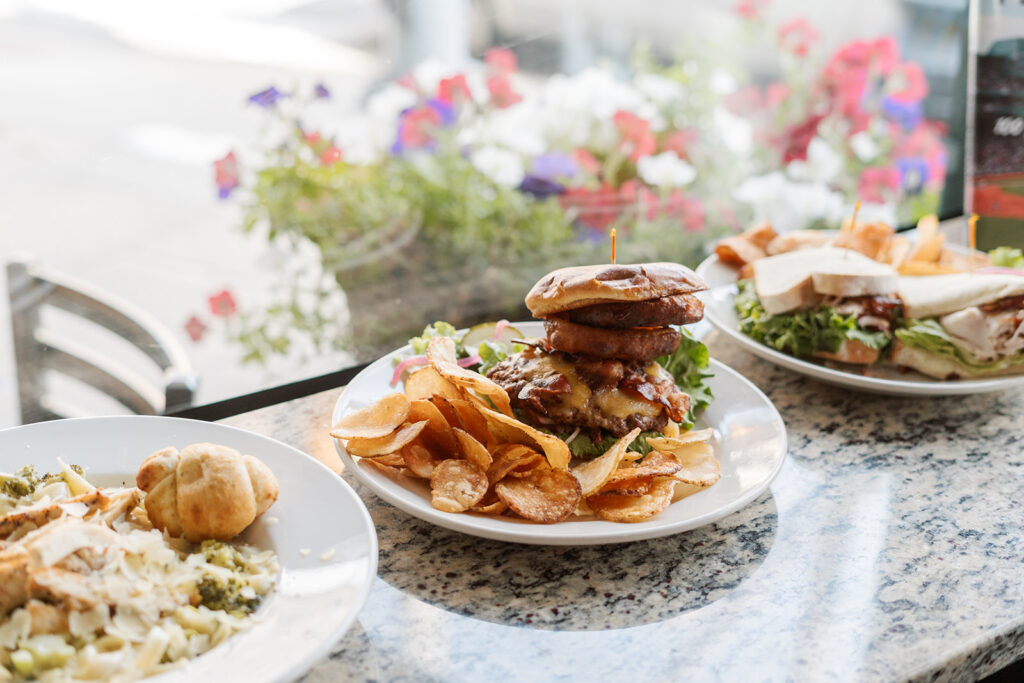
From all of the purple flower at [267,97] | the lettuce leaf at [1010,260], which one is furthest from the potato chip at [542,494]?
the purple flower at [267,97]

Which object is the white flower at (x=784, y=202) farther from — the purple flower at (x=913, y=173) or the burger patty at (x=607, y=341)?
the burger patty at (x=607, y=341)

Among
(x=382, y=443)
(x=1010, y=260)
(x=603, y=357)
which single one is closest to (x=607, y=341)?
(x=603, y=357)

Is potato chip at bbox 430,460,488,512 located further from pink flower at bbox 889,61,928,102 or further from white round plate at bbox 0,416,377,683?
pink flower at bbox 889,61,928,102

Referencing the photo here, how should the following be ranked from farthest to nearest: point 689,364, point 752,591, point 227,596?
1. point 689,364
2. point 752,591
3. point 227,596

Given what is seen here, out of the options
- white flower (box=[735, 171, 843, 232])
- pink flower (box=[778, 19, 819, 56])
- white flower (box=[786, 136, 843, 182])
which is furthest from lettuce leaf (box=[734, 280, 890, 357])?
pink flower (box=[778, 19, 819, 56])

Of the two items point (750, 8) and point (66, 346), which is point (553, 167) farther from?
point (66, 346)

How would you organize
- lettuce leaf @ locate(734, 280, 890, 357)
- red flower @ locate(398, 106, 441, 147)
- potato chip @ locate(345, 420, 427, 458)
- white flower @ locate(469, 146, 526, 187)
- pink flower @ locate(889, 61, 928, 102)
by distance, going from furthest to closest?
1. pink flower @ locate(889, 61, 928, 102)
2. white flower @ locate(469, 146, 526, 187)
3. red flower @ locate(398, 106, 441, 147)
4. lettuce leaf @ locate(734, 280, 890, 357)
5. potato chip @ locate(345, 420, 427, 458)

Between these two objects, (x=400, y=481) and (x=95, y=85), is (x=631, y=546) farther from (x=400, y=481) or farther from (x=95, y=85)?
(x=95, y=85)
